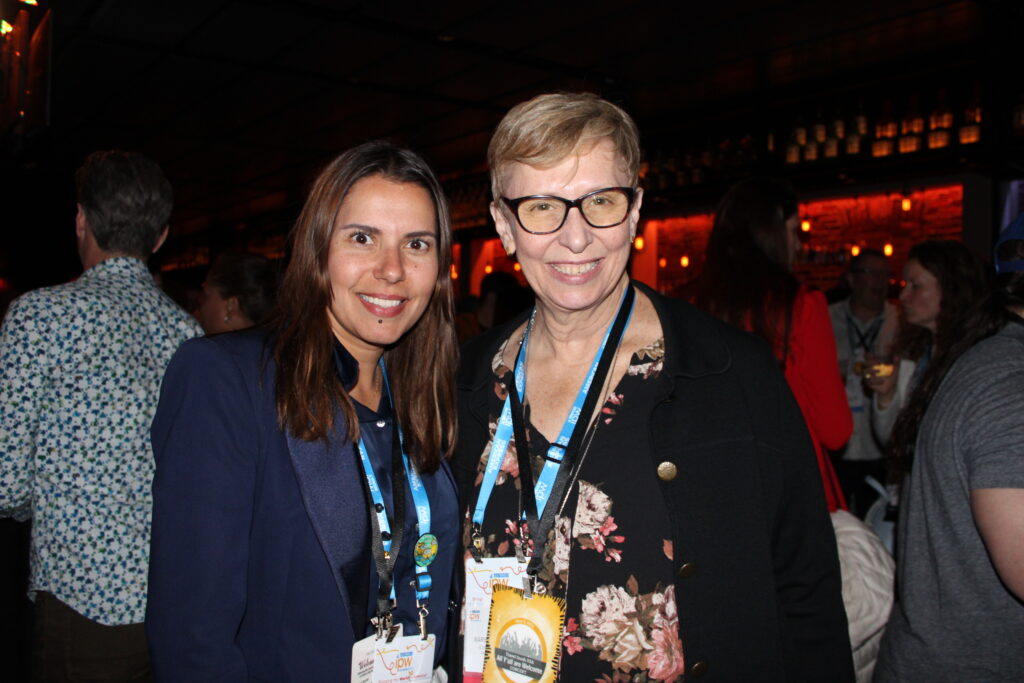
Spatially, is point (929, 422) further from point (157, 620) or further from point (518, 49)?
point (518, 49)

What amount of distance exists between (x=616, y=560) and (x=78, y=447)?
5.12 ft

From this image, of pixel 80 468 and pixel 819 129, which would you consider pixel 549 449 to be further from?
pixel 819 129

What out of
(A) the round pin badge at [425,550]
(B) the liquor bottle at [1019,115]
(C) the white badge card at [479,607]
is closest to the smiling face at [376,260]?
(A) the round pin badge at [425,550]

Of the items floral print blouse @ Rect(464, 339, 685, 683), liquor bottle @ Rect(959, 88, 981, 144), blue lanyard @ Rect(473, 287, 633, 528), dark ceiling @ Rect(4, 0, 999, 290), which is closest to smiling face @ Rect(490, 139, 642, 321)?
blue lanyard @ Rect(473, 287, 633, 528)

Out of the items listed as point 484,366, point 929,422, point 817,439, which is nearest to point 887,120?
point 817,439

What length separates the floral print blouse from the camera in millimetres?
1474

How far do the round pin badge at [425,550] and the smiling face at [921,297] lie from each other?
9.10 feet

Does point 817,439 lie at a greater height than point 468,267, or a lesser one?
lesser

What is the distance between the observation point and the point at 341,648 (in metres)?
1.43

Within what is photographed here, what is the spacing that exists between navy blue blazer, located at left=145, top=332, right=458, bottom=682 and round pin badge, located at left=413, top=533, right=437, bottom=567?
0.15 m

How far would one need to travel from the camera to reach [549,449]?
160cm

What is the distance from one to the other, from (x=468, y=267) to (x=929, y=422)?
8.94m

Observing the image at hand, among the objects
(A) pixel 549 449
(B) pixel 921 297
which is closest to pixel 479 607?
(A) pixel 549 449

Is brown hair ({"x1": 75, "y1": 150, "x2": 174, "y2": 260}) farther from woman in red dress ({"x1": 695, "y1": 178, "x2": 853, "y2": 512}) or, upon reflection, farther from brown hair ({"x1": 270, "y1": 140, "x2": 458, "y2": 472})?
woman in red dress ({"x1": 695, "y1": 178, "x2": 853, "y2": 512})
